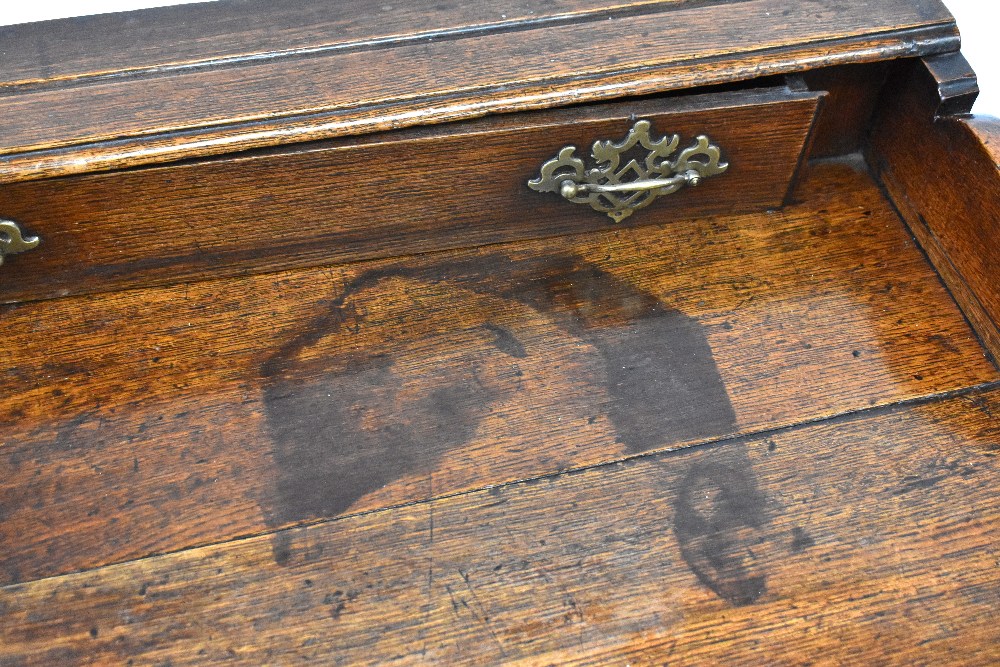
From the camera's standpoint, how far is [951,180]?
3.19 ft

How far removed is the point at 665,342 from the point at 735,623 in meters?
0.29

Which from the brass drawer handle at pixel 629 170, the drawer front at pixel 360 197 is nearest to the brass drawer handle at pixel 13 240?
the drawer front at pixel 360 197

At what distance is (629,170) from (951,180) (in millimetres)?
343

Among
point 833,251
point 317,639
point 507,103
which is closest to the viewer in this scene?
point 317,639

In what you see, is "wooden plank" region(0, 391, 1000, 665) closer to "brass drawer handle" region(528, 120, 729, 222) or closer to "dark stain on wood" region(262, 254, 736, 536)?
"dark stain on wood" region(262, 254, 736, 536)

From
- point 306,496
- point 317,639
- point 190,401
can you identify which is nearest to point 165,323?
point 190,401

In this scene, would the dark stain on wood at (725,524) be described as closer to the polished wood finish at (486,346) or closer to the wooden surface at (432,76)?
the polished wood finish at (486,346)

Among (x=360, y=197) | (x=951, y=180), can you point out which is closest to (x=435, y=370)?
(x=360, y=197)

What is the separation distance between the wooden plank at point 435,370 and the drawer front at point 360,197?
0.09ft

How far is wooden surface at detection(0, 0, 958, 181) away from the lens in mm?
867

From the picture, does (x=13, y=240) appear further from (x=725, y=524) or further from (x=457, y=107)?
(x=725, y=524)

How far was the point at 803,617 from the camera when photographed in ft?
2.59

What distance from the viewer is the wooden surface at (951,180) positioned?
0.93 m

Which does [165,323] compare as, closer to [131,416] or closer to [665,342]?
[131,416]
